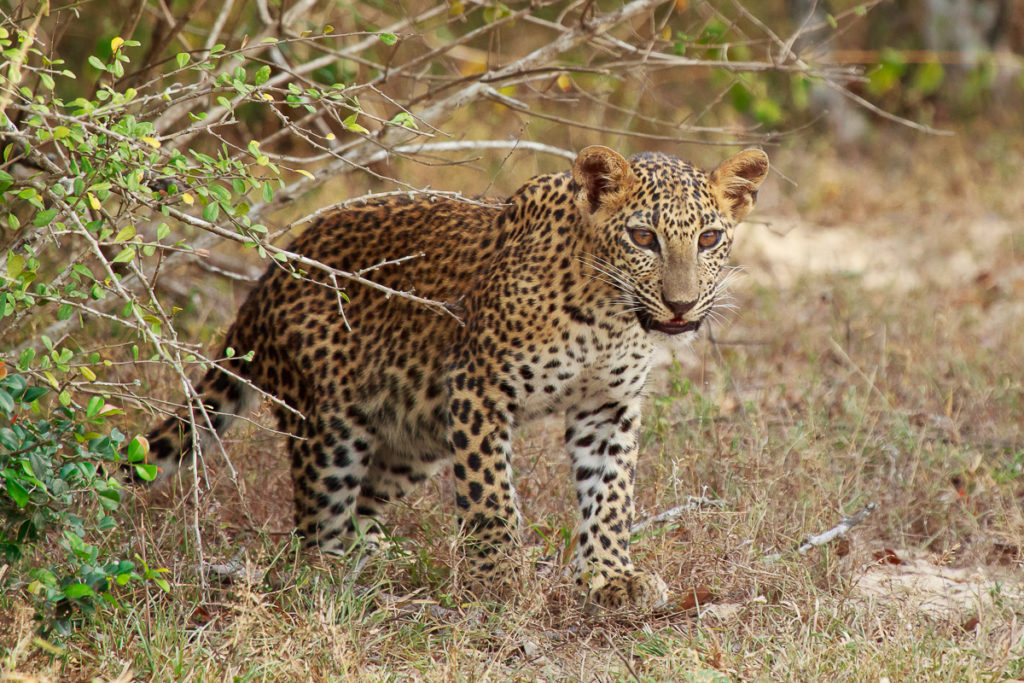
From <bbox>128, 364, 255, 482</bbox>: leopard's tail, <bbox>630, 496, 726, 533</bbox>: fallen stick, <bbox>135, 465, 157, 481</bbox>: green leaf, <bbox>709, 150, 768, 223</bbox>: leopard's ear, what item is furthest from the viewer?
<bbox>128, 364, 255, 482</bbox>: leopard's tail

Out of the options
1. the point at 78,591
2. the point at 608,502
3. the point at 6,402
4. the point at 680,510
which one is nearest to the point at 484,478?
the point at 608,502

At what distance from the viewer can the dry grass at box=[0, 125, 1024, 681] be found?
3.94 meters

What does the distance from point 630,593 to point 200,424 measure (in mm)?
1940

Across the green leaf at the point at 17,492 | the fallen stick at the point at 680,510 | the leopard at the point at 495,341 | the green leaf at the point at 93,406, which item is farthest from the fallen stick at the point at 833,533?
the green leaf at the point at 17,492

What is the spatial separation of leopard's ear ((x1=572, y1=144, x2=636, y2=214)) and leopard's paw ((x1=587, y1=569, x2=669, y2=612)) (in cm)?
137

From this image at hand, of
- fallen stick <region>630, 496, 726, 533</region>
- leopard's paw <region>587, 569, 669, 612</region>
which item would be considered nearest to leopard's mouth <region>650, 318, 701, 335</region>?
fallen stick <region>630, 496, 726, 533</region>

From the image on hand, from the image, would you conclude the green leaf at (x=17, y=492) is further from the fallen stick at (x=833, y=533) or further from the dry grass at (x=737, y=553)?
the fallen stick at (x=833, y=533)

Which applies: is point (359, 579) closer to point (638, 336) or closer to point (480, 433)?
point (480, 433)

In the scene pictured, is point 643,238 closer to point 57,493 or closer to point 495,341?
point 495,341

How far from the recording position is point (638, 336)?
483 cm

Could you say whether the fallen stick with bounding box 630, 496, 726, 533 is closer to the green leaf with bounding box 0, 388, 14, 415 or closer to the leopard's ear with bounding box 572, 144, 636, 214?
the leopard's ear with bounding box 572, 144, 636, 214

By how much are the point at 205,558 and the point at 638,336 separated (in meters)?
1.83

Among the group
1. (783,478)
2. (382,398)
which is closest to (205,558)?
(382,398)

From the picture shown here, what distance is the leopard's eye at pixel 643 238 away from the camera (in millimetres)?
4621
